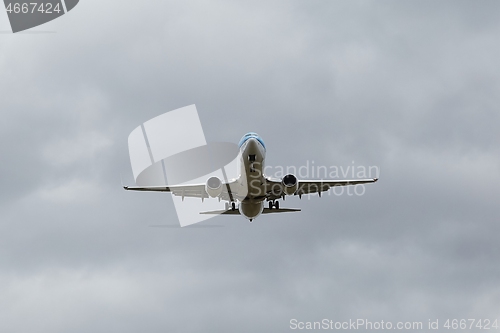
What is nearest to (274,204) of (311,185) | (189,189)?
(311,185)

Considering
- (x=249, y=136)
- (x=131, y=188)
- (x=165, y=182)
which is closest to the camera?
(x=249, y=136)

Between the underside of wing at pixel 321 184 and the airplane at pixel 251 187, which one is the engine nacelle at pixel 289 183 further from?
the underside of wing at pixel 321 184

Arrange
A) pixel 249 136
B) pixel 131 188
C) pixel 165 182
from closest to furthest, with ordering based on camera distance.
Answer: pixel 249 136 → pixel 131 188 → pixel 165 182

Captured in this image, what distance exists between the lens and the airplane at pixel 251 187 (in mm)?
51472

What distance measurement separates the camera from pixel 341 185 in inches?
2429

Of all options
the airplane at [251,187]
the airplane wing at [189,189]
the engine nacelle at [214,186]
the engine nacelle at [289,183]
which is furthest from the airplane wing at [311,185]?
the engine nacelle at [214,186]

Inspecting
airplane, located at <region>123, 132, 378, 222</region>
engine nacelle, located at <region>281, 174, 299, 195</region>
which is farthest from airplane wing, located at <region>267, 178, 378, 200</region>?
engine nacelle, located at <region>281, 174, 299, 195</region>

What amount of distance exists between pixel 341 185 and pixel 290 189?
998 centimetres

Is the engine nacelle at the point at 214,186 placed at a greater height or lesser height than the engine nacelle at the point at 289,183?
lesser

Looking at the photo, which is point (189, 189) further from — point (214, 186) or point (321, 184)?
point (321, 184)

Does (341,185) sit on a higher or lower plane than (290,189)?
higher

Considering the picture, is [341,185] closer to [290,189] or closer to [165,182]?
[290,189]

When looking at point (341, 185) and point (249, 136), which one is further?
point (341, 185)

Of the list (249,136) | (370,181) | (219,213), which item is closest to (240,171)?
(249,136)
